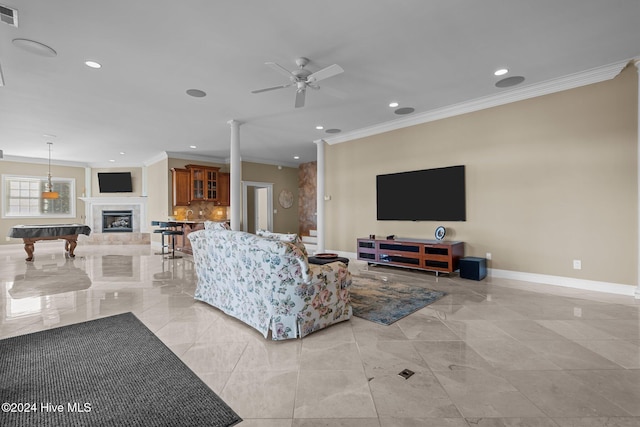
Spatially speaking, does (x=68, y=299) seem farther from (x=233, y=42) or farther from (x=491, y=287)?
(x=491, y=287)

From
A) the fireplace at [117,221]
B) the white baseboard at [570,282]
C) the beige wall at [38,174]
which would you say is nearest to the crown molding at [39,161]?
the beige wall at [38,174]

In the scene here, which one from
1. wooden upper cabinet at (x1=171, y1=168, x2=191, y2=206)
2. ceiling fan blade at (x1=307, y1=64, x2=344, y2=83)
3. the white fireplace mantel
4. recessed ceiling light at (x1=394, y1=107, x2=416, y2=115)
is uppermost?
recessed ceiling light at (x1=394, y1=107, x2=416, y2=115)

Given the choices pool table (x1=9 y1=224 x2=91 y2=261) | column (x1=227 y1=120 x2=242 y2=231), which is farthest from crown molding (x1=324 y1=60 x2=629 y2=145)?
pool table (x1=9 y1=224 x2=91 y2=261)

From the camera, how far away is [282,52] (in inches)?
130

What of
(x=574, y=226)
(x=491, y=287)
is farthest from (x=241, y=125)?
(x=574, y=226)

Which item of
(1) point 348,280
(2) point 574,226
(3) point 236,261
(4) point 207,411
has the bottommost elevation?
(4) point 207,411

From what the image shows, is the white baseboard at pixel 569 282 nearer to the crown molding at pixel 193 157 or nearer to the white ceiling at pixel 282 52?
the white ceiling at pixel 282 52

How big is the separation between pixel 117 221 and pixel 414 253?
10.3 m

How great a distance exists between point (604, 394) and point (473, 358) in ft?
2.30

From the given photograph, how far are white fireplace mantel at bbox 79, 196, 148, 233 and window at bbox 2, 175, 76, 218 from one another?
0.49 metres

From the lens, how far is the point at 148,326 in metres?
2.85

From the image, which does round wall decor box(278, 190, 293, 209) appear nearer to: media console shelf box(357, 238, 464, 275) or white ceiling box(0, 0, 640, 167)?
white ceiling box(0, 0, 640, 167)

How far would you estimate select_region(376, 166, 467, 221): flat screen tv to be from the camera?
511 centimetres

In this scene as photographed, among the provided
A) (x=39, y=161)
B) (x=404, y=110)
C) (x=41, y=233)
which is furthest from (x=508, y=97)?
(x=39, y=161)
